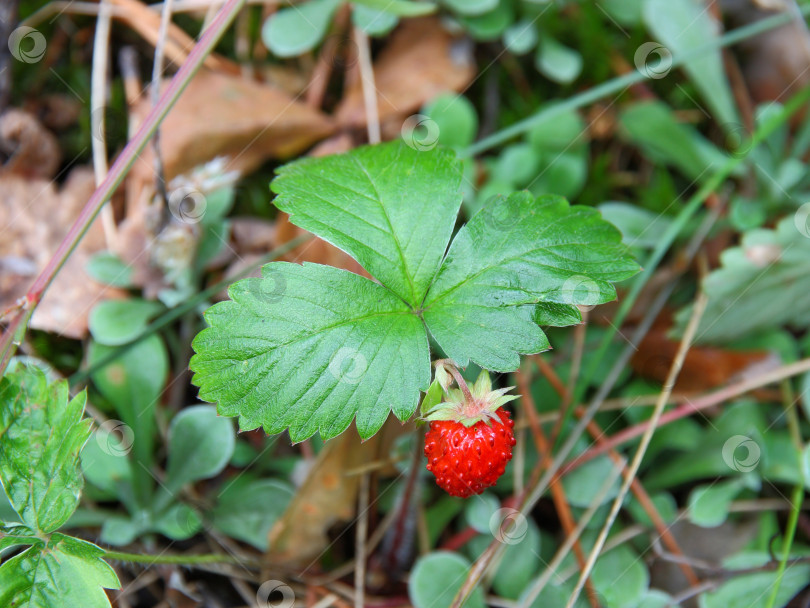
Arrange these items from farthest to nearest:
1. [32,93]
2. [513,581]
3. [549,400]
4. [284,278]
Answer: [32,93], [549,400], [513,581], [284,278]

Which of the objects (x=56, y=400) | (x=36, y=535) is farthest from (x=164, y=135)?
(x=36, y=535)

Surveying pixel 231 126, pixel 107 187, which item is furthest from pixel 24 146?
pixel 107 187

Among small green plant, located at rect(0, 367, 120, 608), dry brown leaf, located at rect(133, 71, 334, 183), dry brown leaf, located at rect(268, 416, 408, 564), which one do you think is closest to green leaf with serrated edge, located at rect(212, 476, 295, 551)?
dry brown leaf, located at rect(268, 416, 408, 564)

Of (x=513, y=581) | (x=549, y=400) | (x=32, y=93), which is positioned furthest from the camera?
(x=32, y=93)

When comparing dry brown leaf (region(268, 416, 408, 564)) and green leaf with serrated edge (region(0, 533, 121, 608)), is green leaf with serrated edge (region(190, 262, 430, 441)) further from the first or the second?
dry brown leaf (region(268, 416, 408, 564))

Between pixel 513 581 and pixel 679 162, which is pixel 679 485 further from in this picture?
pixel 679 162

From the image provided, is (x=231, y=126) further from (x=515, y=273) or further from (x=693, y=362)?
(x=693, y=362)
